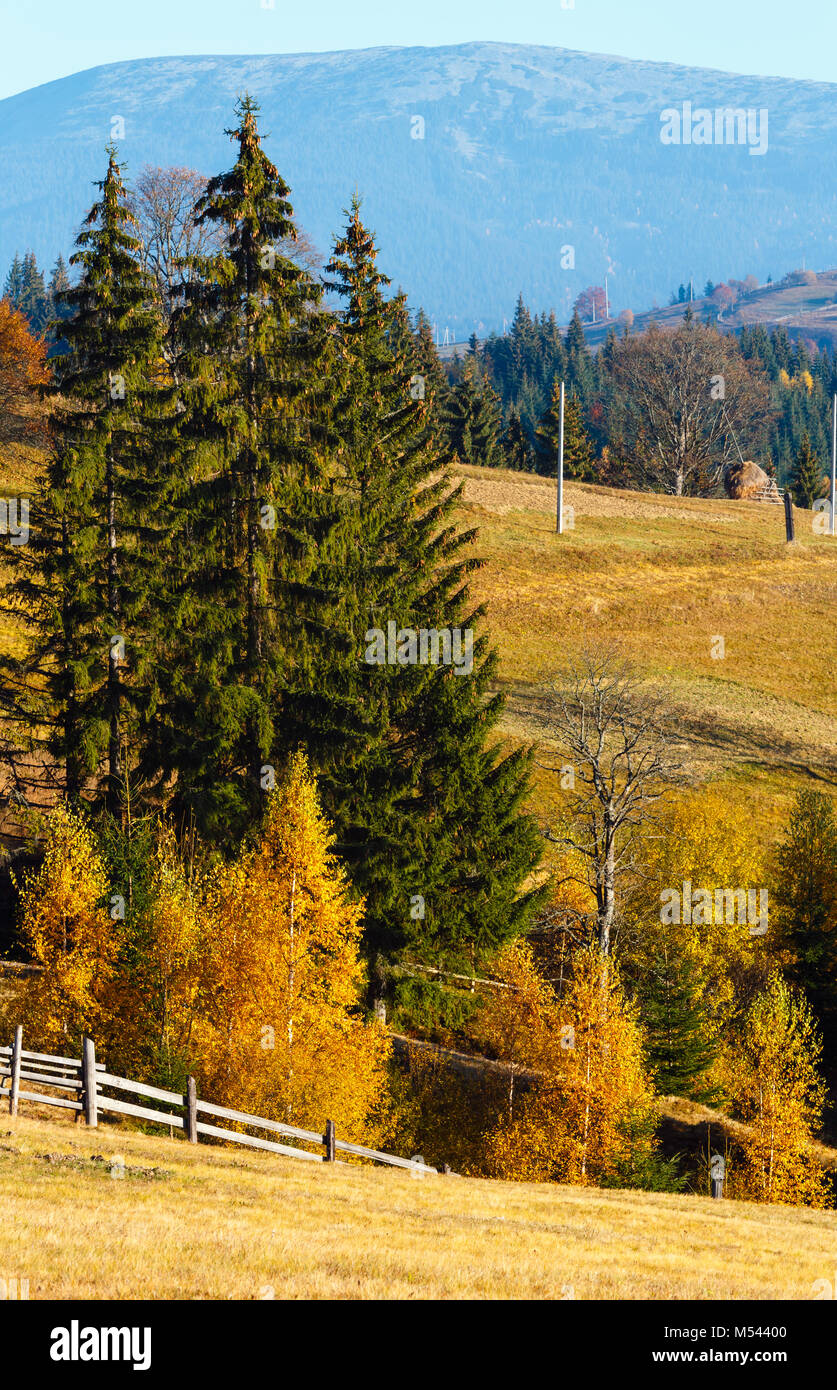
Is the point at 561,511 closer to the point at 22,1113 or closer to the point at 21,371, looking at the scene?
the point at 21,371

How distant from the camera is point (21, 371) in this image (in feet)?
255

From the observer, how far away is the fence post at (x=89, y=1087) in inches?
744

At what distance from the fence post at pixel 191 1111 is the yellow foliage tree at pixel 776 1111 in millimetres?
17880

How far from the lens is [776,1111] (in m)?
32.9

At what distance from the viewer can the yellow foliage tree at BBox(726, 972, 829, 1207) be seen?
32.1m

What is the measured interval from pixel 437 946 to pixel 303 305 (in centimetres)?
1513

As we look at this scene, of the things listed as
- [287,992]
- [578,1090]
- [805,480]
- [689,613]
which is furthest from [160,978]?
[805,480]

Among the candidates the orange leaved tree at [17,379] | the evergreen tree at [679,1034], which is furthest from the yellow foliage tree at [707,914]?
the orange leaved tree at [17,379]

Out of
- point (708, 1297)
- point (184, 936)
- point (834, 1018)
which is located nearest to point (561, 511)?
point (834, 1018)

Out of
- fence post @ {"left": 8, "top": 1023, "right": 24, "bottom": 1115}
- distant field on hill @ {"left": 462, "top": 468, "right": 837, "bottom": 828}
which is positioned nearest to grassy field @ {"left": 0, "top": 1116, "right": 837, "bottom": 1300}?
fence post @ {"left": 8, "top": 1023, "right": 24, "bottom": 1115}

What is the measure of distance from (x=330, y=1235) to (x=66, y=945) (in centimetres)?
1567

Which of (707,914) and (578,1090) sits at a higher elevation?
(707,914)

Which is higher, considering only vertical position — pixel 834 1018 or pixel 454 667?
pixel 454 667

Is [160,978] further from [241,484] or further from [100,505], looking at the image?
[241,484]
